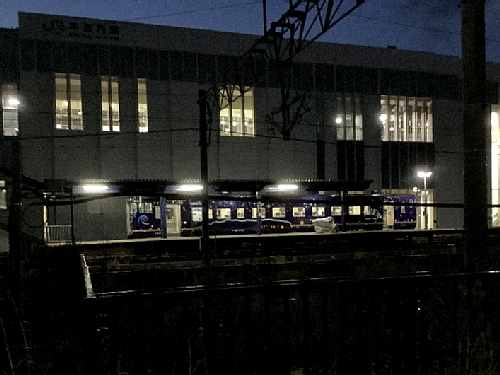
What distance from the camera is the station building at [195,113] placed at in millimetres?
25906

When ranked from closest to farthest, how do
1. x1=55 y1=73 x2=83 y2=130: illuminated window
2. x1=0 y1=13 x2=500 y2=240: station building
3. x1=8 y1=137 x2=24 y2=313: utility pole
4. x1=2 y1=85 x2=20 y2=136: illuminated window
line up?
x1=8 y1=137 x2=24 y2=313: utility pole < x1=2 y1=85 x2=20 y2=136: illuminated window < x1=0 y1=13 x2=500 y2=240: station building < x1=55 y1=73 x2=83 y2=130: illuminated window

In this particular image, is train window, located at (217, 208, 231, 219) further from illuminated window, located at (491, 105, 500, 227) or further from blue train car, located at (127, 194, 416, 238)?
illuminated window, located at (491, 105, 500, 227)

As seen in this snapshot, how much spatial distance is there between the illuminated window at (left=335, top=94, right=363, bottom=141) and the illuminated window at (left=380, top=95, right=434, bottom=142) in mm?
2104

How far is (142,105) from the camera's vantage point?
2833 centimetres

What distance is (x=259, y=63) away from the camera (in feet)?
100

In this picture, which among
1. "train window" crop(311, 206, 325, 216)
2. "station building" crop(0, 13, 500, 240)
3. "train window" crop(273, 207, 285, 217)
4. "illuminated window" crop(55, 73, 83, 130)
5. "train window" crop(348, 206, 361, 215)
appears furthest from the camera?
"train window" crop(348, 206, 361, 215)

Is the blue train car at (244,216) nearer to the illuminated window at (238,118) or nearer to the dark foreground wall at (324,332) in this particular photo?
the illuminated window at (238,118)

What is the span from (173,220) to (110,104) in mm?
8493

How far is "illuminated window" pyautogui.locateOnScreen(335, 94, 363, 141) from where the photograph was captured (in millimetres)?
32500

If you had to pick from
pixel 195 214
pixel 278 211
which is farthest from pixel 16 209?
pixel 278 211

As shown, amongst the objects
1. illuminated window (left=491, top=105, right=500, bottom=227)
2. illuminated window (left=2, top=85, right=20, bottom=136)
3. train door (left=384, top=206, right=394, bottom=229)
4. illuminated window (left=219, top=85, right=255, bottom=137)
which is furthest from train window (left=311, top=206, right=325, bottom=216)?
illuminated window (left=2, top=85, right=20, bottom=136)

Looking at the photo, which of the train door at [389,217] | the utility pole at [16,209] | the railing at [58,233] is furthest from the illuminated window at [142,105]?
the utility pole at [16,209]

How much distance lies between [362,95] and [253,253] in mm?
18206

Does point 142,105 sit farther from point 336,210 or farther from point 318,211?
point 336,210
